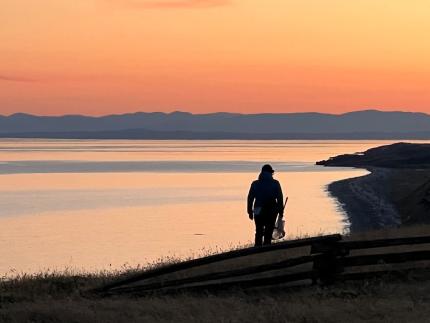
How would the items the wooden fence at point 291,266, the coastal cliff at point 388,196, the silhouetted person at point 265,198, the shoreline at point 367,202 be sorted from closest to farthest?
the wooden fence at point 291,266
the silhouetted person at point 265,198
the coastal cliff at point 388,196
the shoreline at point 367,202

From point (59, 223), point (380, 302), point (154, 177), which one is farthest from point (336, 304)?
point (154, 177)

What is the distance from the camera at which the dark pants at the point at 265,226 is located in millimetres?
19047

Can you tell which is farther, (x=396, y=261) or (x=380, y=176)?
(x=380, y=176)

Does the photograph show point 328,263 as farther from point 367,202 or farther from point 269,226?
point 367,202

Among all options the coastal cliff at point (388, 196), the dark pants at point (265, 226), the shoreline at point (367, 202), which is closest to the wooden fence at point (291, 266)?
the dark pants at point (265, 226)

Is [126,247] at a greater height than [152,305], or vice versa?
[152,305]

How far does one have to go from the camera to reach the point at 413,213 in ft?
180

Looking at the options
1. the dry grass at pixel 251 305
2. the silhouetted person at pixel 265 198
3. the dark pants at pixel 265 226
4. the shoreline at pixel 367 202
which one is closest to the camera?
the dry grass at pixel 251 305

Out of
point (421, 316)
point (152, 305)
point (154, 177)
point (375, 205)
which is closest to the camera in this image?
point (421, 316)

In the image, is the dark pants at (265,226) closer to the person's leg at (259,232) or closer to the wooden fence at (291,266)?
the person's leg at (259,232)

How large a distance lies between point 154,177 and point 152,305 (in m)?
111

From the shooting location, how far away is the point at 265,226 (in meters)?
19.2

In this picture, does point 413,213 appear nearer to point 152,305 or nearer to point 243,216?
point 243,216

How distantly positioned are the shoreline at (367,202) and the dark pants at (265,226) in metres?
26.1
